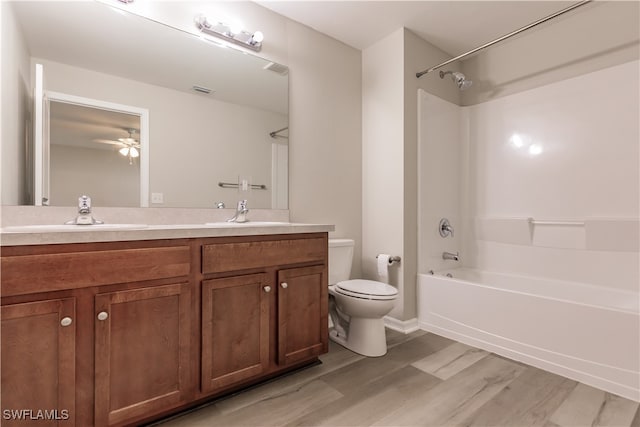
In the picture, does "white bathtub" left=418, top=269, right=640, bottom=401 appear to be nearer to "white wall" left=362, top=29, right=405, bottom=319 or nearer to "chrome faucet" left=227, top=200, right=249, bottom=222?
"white wall" left=362, top=29, right=405, bottom=319

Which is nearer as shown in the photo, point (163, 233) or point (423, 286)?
point (163, 233)

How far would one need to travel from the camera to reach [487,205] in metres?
2.84

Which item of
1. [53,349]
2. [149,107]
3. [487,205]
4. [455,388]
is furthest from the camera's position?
[487,205]

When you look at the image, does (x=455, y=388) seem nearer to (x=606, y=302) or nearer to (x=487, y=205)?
(x=606, y=302)

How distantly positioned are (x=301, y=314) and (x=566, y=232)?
2.08 metres

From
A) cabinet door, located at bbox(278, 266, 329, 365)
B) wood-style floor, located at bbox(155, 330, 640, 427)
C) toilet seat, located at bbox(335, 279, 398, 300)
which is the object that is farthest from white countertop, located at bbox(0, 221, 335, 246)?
wood-style floor, located at bbox(155, 330, 640, 427)

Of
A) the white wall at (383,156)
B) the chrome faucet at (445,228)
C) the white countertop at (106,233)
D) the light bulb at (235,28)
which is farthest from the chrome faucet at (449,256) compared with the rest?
the light bulb at (235,28)

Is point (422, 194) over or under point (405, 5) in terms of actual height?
under

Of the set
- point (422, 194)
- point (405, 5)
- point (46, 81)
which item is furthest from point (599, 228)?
point (46, 81)

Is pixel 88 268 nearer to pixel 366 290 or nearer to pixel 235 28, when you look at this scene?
pixel 366 290

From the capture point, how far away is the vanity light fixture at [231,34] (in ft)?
6.39

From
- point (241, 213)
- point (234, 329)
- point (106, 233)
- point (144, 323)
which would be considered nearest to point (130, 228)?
point (106, 233)

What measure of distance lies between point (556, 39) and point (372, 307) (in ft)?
8.24

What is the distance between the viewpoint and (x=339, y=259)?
2387 mm
